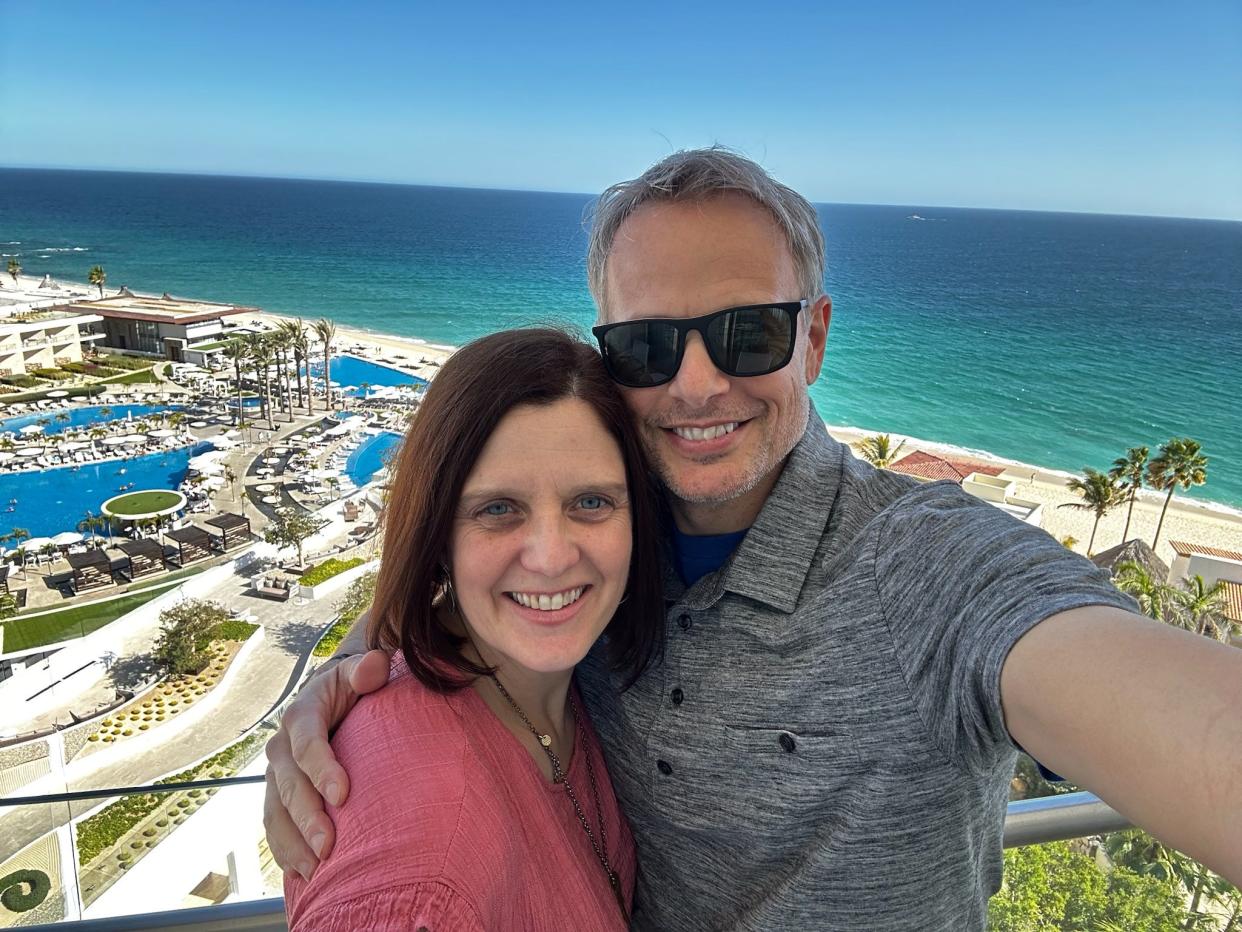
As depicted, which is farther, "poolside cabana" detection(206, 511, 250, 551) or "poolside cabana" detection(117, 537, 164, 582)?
"poolside cabana" detection(206, 511, 250, 551)

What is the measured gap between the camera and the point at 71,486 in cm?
2764

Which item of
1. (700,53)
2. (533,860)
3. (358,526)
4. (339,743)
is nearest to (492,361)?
(339,743)

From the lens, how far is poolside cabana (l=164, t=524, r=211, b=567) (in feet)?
A: 69.7

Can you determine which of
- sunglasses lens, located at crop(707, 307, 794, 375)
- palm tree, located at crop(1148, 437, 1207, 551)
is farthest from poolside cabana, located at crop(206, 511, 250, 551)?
palm tree, located at crop(1148, 437, 1207, 551)

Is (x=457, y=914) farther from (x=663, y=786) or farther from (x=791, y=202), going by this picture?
(x=791, y=202)

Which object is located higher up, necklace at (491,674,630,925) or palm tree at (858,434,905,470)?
necklace at (491,674,630,925)

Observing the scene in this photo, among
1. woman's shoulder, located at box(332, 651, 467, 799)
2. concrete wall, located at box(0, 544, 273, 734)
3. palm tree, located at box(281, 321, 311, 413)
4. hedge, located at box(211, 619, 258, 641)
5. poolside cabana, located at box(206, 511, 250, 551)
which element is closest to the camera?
woman's shoulder, located at box(332, 651, 467, 799)

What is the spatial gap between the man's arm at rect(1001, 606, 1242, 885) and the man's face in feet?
2.48

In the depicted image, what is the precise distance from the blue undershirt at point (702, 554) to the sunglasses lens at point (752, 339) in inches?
15.2

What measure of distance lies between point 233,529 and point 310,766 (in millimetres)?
24075

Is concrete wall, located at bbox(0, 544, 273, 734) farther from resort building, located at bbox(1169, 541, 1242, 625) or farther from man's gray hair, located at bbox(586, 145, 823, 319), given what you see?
resort building, located at bbox(1169, 541, 1242, 625)

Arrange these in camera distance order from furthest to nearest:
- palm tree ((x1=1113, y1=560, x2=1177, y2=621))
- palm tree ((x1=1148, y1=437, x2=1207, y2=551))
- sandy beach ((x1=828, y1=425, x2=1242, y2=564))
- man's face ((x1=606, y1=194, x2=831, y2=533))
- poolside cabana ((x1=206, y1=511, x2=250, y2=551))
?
sandy beach ((x1=828, y1=425, x2=1242, y2=564)) < palm tree ((x1=1148, y1=437, x2=1207, y2=551)) < poolside cabana ((x1=206, y1=511, x2=250, y2=551)) < palm tree ((x1=1113, y1=560, x2=1177, y2=621)) < man's face ((x1=606, y1=194, x2=831, y2=533))

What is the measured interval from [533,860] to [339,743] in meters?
0.38

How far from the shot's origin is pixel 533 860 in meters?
1.17
